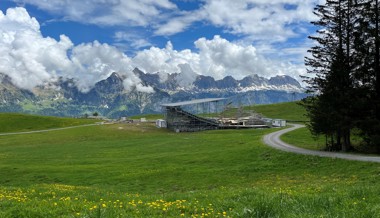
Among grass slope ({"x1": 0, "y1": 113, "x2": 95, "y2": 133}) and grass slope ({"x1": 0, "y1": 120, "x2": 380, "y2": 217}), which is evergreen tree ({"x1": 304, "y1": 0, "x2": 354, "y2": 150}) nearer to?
grass slope ({"x1": 0, "y1": 120, "x2": 380, "y2": 217})

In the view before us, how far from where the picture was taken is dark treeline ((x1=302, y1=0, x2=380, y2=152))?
158ft

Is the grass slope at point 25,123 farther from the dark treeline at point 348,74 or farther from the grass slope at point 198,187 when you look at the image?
the dark treeline at point 348,74

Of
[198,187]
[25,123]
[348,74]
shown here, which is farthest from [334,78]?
[25,123]

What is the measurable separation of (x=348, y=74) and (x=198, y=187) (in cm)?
2987

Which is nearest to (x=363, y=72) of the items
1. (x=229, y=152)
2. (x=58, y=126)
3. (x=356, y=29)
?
(x=356, y=29)

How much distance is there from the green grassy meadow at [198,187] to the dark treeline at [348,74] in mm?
8377

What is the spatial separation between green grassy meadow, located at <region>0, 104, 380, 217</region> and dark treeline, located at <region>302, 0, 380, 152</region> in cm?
838

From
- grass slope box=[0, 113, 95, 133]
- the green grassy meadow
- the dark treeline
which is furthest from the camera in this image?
grass slope box=[0, 113, 95, 133]

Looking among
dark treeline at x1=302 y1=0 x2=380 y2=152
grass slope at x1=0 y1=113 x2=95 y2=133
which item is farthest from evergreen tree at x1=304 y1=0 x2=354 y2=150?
grass slope at x1=0 y1=113 x2=95 y2=133

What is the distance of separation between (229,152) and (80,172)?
24.3 m

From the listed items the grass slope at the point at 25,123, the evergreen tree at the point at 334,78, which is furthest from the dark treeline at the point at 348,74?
the grass slope at the point at 25,123

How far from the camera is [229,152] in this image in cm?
5825

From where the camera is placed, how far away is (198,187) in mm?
33500

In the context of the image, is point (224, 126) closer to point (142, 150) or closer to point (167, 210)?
point (142, 150)
